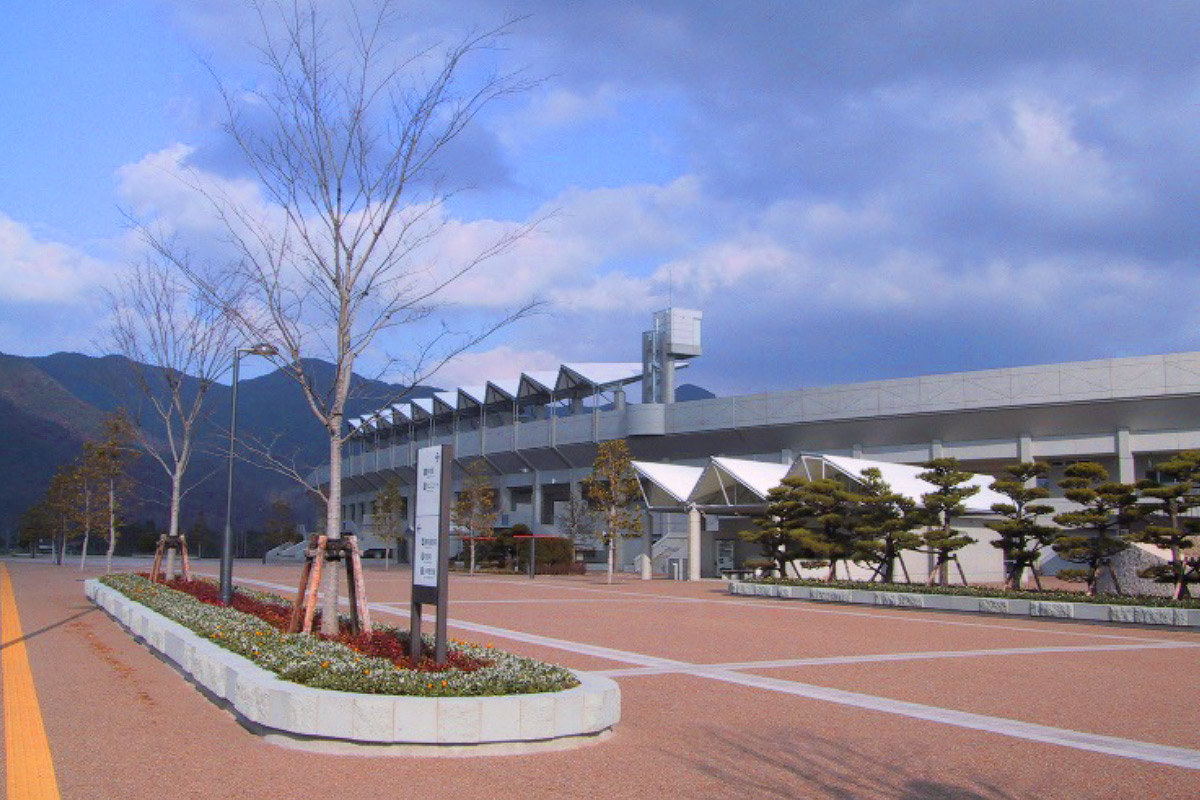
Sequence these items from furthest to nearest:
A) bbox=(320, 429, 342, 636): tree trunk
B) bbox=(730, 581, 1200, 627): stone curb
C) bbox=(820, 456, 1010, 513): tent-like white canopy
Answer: bbox=(820, 456, 1010, 513): tent-like white canopy → bbox=(730, 581, 1200, 627): stone curb → bbox=(320, 429, 342, 636): tree trunk

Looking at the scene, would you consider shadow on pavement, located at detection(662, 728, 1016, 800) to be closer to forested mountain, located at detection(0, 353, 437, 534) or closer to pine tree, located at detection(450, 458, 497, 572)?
pine tree, located at detection(450, 458, 497, 572)

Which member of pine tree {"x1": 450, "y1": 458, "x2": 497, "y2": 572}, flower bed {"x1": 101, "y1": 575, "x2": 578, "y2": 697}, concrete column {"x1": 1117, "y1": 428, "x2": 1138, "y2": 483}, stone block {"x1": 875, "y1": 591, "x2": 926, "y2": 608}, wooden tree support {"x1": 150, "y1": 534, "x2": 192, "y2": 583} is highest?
concrete column {"x1": 1117, "y1": 428, "x2": 1138, "y2": 483}

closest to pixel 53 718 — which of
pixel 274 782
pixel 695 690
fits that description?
pixel 274 782

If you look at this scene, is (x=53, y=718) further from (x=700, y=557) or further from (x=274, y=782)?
(x=700, y=557)

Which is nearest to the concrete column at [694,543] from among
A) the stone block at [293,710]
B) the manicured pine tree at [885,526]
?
the manicured pine tree at [885,526]

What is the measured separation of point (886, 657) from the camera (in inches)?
512

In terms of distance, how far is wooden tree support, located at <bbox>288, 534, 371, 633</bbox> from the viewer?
10.5m

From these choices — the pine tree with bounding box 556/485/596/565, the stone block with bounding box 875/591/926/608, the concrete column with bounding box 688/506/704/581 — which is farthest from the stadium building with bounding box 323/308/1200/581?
the stone block with bounding box 875/591/926/608

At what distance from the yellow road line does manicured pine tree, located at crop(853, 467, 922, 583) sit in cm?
2052

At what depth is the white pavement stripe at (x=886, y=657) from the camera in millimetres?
11273

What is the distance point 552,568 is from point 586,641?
31404 millimetres

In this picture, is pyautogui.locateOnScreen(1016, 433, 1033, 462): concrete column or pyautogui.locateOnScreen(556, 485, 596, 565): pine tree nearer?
pyautogui.locateOnScreen(1016, 433, 1033, 462): concrete column

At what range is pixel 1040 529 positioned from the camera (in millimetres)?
23656

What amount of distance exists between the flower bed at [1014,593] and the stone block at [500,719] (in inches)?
640
